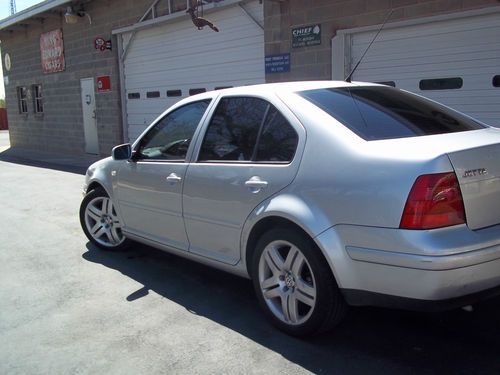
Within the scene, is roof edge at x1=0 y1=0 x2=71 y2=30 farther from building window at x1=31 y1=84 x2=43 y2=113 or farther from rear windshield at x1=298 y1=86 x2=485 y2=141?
rear windshield at x1=298 y1=86 x2=485 y2=141

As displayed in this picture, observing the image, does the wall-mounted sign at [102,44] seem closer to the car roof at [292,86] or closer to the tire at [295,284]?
the car roof at [292,86]

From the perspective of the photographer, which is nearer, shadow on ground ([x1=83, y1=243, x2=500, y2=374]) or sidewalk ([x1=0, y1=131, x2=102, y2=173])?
shadow on ground ([x1=83, y1=243, x2=500, y2=374])

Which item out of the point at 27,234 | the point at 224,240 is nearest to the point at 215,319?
the point at 224,240

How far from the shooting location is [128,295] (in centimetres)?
425

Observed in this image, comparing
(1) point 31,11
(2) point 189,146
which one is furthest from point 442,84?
(1) point 31,11

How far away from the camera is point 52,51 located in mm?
16453

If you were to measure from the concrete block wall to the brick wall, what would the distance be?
4.50m

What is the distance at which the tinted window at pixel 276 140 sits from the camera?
334 centimetres

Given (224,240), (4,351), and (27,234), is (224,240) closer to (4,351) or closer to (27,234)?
(4,351)

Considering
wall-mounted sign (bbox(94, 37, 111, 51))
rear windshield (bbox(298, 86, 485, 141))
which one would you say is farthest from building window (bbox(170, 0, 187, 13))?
rear windshield (bbox(298, 86, 485, 141))

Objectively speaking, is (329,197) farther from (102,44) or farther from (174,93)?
(102,44)

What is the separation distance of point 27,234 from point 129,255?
186 centimetres

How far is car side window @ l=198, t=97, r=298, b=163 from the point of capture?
342cm

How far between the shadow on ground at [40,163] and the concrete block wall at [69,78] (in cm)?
103
